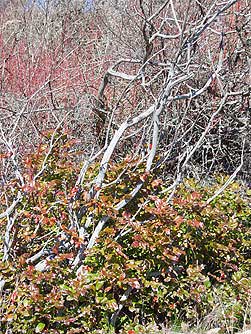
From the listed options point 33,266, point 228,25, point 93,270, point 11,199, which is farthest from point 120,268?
point 228,25

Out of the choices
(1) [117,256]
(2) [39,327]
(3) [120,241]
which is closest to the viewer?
(2) [39,327]

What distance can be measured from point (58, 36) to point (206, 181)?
4270 millimetres

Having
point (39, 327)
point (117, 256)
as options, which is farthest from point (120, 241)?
point (39, 327)

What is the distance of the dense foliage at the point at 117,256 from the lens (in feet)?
9.48

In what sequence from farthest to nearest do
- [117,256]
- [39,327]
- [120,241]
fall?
[120,241] → [117,256] → [39,327]

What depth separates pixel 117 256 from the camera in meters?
3.08

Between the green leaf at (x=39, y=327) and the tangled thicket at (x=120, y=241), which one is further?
the tangled thicket at (x=120, y=241)

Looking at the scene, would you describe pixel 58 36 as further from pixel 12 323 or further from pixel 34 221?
pixel 12 323

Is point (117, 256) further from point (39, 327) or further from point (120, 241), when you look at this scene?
point (39, 327)

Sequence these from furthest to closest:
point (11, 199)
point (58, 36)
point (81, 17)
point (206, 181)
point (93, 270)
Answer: point (81, 17)
point (58, 36)
point (206, 181)
point (11, 199)
point (93, 270)

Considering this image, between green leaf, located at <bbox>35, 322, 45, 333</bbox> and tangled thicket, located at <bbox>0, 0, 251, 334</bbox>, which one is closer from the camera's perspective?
green leaf, located at <bbox>35, 322, 45, 333</bbox>

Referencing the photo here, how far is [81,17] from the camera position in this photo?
941 centimetres

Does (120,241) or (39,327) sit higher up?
(120,241)

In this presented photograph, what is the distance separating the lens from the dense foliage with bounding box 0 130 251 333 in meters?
2.89
